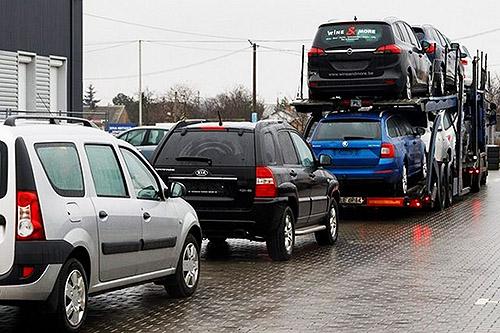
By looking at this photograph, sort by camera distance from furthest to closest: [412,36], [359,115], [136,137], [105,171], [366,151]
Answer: [136,137], [412,36], [359,115], [366,151], [105,171]

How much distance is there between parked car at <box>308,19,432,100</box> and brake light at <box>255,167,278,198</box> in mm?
7556

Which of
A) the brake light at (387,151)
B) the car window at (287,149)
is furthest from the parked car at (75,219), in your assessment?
the brake light at (387,151)

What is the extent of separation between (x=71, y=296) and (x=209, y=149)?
559 centimetres

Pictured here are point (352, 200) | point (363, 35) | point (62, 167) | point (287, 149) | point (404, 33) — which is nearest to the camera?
point (62, 167)

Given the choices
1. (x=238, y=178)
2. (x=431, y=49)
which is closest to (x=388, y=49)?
(x=431, y=49)

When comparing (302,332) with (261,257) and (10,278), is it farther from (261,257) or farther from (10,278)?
(261,257)

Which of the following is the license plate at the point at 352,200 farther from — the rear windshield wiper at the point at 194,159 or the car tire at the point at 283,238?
the rear windshield wiper at the point at 194,159

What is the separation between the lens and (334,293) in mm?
11656

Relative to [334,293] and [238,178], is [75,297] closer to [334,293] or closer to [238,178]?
[334,293]

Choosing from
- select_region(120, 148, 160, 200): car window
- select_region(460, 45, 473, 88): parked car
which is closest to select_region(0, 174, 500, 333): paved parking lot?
select_region(120, 148, 160, 200): car window

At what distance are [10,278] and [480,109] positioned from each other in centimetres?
2155

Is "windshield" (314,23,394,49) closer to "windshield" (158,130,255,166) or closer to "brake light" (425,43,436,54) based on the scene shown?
"brake light" (425,43,436,54)

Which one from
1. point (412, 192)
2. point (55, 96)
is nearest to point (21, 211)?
point (412, 192)

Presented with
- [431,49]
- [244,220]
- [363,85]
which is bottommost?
[244,220]
